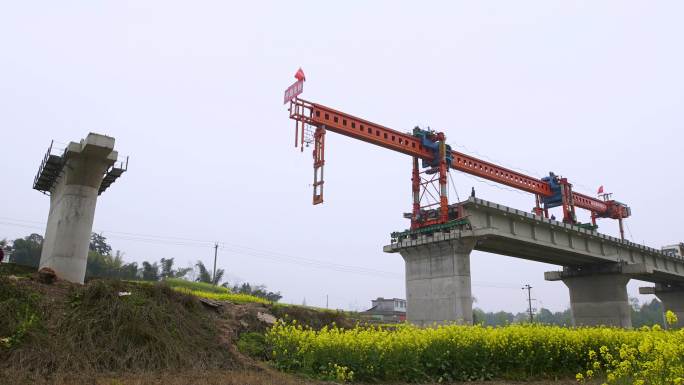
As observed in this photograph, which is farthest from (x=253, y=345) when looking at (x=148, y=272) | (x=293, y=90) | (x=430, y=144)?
(x=148, y=272)

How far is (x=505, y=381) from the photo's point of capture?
35.6 ft

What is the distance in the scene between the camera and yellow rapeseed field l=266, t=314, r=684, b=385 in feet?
33.3

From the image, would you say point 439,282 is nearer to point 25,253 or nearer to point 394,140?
point 394,140

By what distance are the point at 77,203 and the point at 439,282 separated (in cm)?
2116

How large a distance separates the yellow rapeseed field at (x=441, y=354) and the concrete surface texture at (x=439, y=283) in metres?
13.2

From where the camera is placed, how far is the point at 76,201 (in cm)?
2481

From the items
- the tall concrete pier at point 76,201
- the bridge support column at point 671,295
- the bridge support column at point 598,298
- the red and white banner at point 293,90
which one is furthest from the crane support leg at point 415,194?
the bridge support column at point 671,295

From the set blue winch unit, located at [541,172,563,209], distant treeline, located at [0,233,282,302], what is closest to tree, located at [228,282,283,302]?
distant treeline, located at [0,233,282,302]

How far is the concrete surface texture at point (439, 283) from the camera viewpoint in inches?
1047

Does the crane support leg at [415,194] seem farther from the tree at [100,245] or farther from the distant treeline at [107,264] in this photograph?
the tree at [100,245]

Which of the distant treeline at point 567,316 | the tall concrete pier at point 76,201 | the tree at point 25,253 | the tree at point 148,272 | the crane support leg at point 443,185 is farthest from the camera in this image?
the distant treeline at point 567,316

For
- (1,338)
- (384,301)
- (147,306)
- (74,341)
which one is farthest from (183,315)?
(384,301)

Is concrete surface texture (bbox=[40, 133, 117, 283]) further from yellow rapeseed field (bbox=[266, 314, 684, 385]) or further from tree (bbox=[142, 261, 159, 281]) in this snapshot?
tree (bbox=[142, 261, 159, 281])

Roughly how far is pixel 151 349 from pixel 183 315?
231cm
